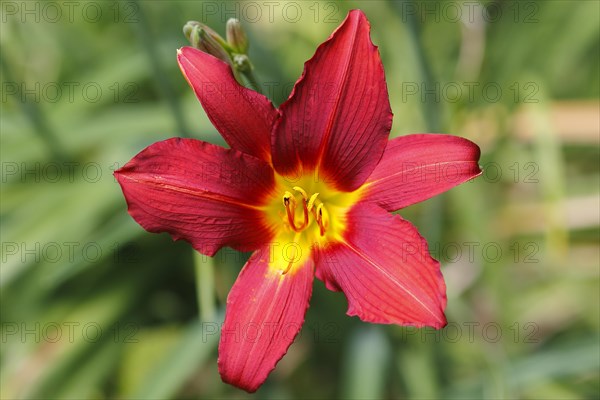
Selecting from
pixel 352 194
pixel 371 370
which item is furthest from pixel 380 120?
pixel 371 370

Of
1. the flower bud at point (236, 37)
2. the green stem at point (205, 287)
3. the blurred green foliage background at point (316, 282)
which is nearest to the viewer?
the flower bud at point (236, 37)

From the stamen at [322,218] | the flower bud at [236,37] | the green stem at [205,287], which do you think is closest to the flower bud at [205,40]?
the flower bud at [236,37]

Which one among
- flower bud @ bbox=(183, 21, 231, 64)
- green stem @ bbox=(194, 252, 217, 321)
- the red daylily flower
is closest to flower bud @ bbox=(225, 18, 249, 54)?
flower bud @ bbox=(183, 21, 231, 64)

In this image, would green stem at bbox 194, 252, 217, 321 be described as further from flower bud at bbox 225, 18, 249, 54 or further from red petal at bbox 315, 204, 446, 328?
flower bud at bbox 225, 18, 249, 54

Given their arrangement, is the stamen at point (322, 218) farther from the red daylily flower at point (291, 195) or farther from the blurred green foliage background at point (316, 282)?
the blurred green foliage background at point (316, 282)

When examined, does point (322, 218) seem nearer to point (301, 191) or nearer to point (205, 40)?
point (301, 191)

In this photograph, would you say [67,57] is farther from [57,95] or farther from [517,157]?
[517,157]
